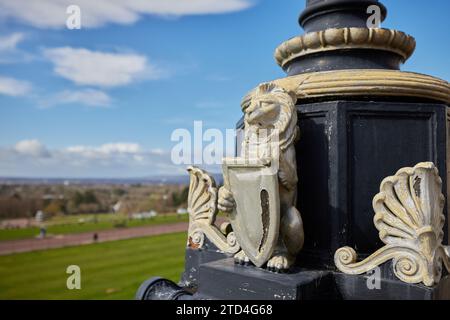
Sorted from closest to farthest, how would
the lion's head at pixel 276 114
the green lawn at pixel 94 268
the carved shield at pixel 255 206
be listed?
the carved shield at pixel 255 206 < the lion's head at pixel 276 114 < the green lawn at pixel 94 268

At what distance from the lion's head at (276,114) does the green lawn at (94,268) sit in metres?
13.3

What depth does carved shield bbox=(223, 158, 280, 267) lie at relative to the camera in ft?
11.1

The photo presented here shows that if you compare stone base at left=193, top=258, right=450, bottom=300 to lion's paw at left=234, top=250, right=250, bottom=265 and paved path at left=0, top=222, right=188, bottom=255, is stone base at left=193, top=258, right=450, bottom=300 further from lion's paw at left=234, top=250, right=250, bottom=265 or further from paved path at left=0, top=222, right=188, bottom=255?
paved path at left=0, top=222, right=188, bottom=255

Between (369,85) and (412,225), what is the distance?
1348 millimetres

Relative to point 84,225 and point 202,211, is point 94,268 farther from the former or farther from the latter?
point 84,225

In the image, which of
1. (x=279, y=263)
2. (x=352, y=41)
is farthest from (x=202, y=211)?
(x=352, y=41)

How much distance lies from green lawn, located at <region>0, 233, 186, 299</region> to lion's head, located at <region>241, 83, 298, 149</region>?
13.3 meters

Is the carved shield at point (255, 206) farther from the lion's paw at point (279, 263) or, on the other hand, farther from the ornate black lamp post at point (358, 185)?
the ornate black lamp post at point (358, 185)

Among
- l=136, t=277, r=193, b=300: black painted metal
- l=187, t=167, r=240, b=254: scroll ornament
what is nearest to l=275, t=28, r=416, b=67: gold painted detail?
l=187, t=167, r=240, b=254: scroll ornament

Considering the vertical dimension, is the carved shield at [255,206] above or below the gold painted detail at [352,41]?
below

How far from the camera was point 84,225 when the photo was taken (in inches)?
1796

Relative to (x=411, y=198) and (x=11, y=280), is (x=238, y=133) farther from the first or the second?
(x=11, y=280)

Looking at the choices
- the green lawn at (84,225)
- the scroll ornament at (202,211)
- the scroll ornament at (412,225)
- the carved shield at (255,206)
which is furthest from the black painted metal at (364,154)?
the green lawn at (84,225)

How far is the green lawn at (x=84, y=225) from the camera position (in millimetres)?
37731
